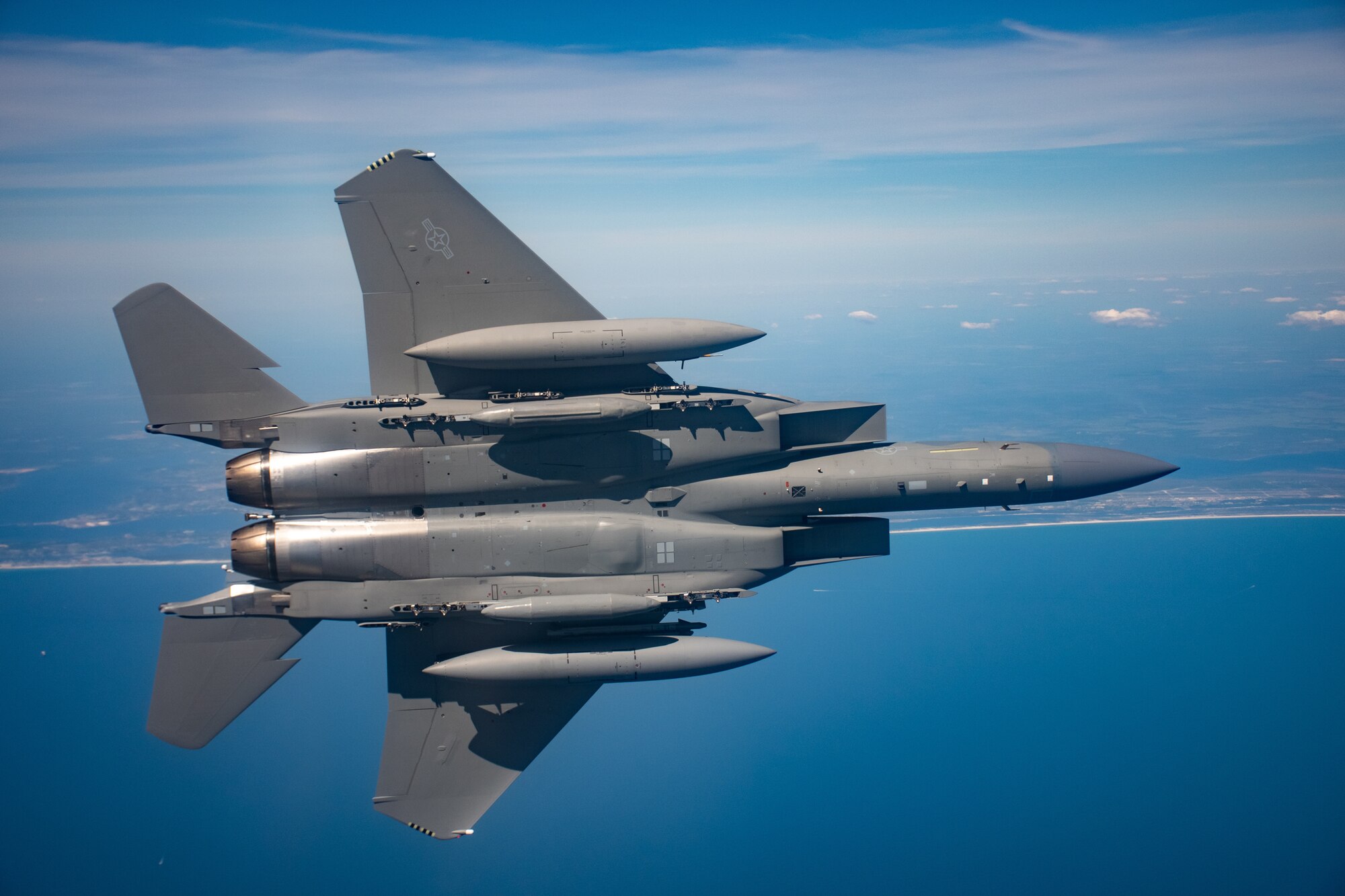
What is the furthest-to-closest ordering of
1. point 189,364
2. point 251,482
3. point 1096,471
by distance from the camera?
point 1096,471 → point 189,364 → point 251,482

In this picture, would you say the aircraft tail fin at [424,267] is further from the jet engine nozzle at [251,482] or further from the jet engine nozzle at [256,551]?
the jet engine nozzle at [256,551]

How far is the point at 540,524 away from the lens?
698cm

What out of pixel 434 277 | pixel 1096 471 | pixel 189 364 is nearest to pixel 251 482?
pixel 189 364

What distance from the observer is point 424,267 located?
711cm

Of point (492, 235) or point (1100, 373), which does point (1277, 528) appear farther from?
point (492, 235)

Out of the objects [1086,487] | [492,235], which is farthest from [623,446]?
[1086,487]

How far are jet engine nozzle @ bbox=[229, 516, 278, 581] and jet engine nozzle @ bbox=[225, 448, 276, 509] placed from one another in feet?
0.62

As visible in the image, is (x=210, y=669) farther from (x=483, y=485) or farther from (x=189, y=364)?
(x=483, y=485)

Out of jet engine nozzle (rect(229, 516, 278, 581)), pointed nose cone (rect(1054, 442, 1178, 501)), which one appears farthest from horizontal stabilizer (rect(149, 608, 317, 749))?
pointed nose cone (rect(1054, 442, 1178, 501))

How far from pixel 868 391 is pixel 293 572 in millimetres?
19950

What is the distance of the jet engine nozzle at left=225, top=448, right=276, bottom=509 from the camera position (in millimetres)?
6699

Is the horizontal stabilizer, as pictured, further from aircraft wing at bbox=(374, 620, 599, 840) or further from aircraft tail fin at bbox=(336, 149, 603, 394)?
aircraft tail fin at bbox=(336, 149, 603, 394)

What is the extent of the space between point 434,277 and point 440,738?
4.87m

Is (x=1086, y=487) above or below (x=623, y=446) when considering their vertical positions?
below
